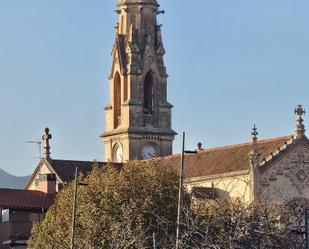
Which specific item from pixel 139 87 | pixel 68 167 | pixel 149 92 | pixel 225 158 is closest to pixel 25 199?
pixel 68 167

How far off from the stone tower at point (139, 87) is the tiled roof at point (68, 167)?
430 inches

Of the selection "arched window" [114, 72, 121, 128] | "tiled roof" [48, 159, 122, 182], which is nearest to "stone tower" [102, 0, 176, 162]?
"arched window" [114, 72, 121, 128]

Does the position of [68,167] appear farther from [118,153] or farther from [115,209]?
[115,209]

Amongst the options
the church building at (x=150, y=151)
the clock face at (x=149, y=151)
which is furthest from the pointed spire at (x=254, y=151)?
the clock face at (x=149, y=151)

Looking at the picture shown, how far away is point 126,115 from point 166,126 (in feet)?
10.5

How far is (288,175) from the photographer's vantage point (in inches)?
4732

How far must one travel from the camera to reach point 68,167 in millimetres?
130500

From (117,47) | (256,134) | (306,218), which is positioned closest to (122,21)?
(117,47)

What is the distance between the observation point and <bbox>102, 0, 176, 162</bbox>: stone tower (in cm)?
14262

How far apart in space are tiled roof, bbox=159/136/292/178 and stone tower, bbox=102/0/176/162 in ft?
50.3

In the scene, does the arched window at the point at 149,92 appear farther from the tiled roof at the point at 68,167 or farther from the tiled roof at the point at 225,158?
the tiled roof at the point at 225,158

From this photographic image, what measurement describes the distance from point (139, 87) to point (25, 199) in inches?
894

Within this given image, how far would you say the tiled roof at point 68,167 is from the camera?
12838 cm

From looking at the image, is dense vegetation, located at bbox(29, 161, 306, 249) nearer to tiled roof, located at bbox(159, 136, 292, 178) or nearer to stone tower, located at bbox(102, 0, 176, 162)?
tiled roof, located at bbox(159, 136, 292, 178)
